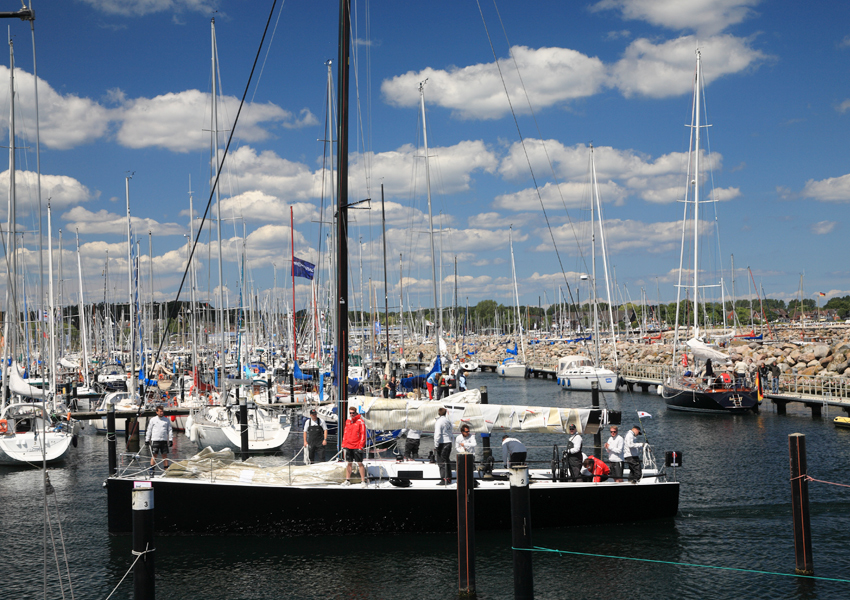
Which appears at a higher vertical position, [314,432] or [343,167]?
[343,167]

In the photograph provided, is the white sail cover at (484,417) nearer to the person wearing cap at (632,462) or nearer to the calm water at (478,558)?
the person wearing cap at (632,462)

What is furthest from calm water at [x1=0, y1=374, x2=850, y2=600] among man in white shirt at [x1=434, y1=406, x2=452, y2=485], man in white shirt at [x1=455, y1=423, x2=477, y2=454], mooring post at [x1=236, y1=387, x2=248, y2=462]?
mooring post at [x1=236, y1=387, x2=248, y2=462]

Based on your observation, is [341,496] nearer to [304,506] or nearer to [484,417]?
[304,506]

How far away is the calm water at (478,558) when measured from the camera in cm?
1414

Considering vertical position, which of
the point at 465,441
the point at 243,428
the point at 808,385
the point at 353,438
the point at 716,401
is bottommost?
the point at 716,401

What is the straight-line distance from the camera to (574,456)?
1761 centimetres

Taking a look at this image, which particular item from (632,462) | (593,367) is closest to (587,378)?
(593,367)

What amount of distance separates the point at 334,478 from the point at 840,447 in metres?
22.8

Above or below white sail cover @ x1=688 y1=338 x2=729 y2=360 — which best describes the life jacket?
below

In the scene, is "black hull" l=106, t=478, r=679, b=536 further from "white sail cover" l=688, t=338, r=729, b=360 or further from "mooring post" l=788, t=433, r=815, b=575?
"white sail cover" l=688, t=338, r=729, b=360

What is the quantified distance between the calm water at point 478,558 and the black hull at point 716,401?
19.4 meters

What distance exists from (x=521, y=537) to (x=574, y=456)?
6.39 m

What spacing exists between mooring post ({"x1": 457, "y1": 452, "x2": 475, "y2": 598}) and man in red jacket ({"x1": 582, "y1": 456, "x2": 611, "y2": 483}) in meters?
5.49

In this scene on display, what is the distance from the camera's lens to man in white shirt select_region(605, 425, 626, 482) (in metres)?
17.3
